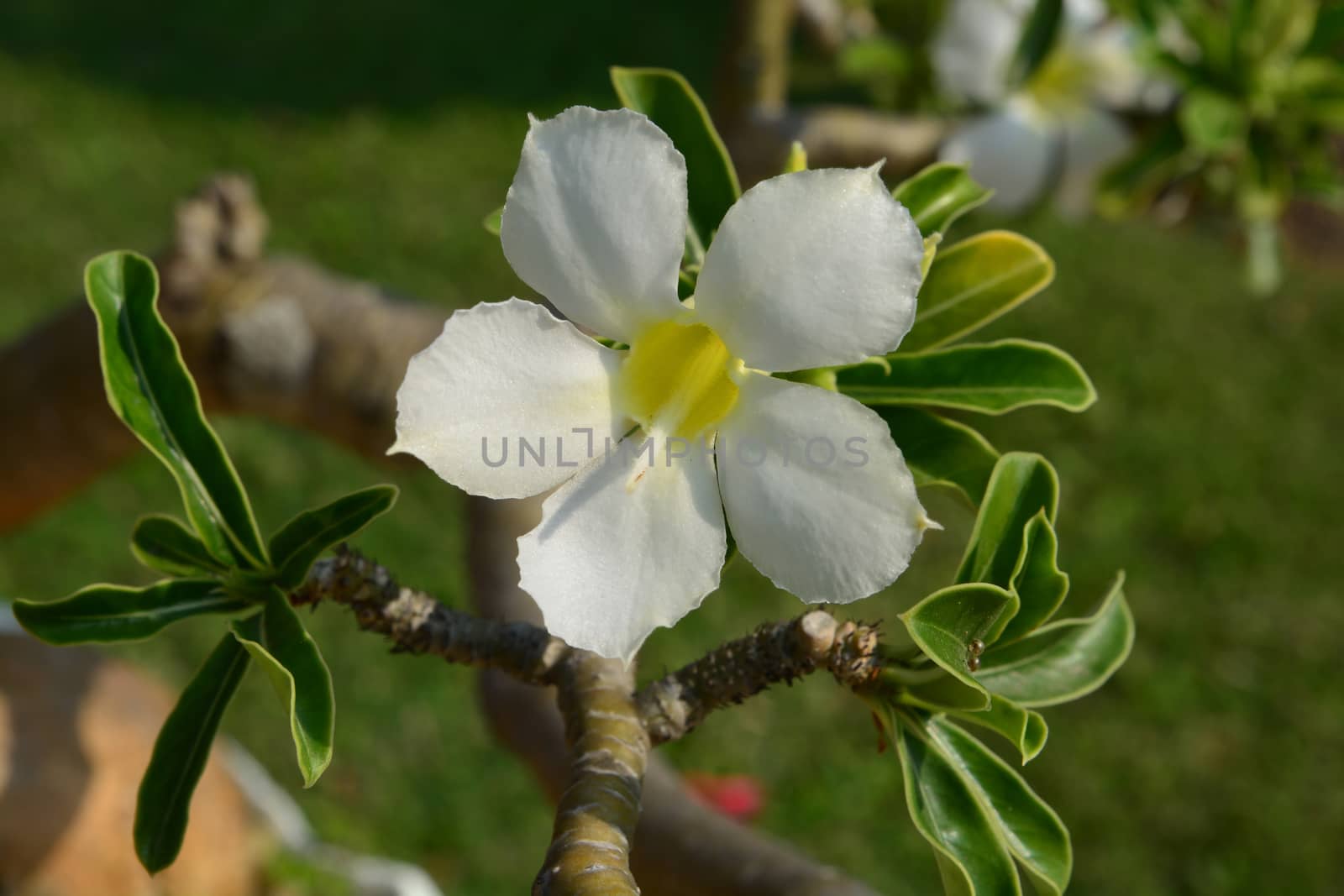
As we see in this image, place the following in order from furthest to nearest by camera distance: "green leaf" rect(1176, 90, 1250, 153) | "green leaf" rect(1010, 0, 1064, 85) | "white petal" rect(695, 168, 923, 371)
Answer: "green leaf" rect(1176, 90, 1250, 153) → "green leaf" rect(1010, 0, 1064, 85) → "white petal" rect(695, 168, 923, 371)

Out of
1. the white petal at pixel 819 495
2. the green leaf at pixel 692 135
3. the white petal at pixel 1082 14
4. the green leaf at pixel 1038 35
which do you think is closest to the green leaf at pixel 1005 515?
the white petal at pixel 819 495

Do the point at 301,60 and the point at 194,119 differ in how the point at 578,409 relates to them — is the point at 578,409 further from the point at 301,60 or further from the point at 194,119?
the point at 301,60

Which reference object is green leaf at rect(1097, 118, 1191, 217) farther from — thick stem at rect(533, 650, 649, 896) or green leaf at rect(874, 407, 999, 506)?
thick stem at rect(533, 650, 649, 896)

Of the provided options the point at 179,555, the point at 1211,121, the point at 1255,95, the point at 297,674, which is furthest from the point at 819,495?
the point at 1255,95

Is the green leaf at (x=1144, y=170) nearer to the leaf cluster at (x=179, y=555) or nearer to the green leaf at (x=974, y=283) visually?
the green leaf at (x=974, y=283)

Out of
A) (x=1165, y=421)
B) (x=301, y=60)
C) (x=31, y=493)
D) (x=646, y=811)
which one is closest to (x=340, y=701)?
(x=31, y=493)

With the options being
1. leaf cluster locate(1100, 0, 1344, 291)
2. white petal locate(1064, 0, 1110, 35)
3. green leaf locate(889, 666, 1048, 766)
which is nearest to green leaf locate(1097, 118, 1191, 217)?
leaf cluster locate(1100, 0, 1344, 291)
